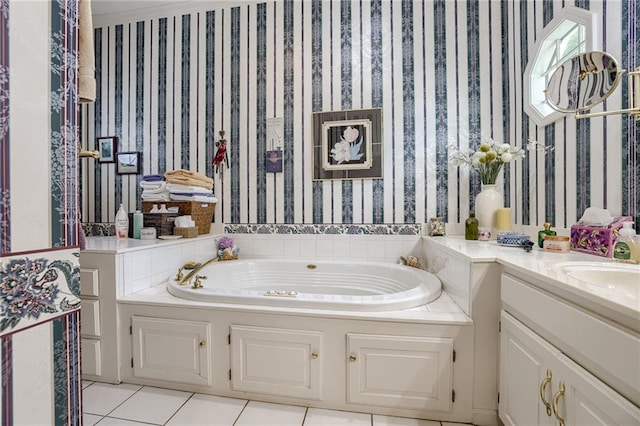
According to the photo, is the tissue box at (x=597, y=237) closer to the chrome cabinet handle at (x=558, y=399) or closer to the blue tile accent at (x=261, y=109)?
the chrome cabinet handle at (x=558, y=399)

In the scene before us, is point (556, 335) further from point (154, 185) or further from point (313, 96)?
point (154, 185)

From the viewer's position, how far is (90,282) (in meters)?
1.79

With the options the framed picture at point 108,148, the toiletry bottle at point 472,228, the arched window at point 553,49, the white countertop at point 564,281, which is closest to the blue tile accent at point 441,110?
the toiletry bottle at point 472,228

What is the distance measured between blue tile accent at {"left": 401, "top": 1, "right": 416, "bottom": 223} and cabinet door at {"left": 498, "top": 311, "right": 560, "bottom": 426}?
4.46 ft

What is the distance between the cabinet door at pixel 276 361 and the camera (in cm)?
154

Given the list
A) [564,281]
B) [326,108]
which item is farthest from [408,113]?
[564,281]

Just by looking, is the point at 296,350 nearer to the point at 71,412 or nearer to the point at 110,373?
the point at 71,412

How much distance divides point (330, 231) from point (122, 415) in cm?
183

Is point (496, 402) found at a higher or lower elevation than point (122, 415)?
higher

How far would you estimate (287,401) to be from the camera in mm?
1583

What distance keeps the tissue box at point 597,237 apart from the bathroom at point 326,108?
213mm

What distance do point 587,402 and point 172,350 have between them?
1862 millimetres

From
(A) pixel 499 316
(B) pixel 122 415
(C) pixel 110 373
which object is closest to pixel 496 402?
(A) pixel 499 316

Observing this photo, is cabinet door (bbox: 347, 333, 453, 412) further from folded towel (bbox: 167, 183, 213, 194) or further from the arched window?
folded towel (bbox: 167, 183, 213, 194)
